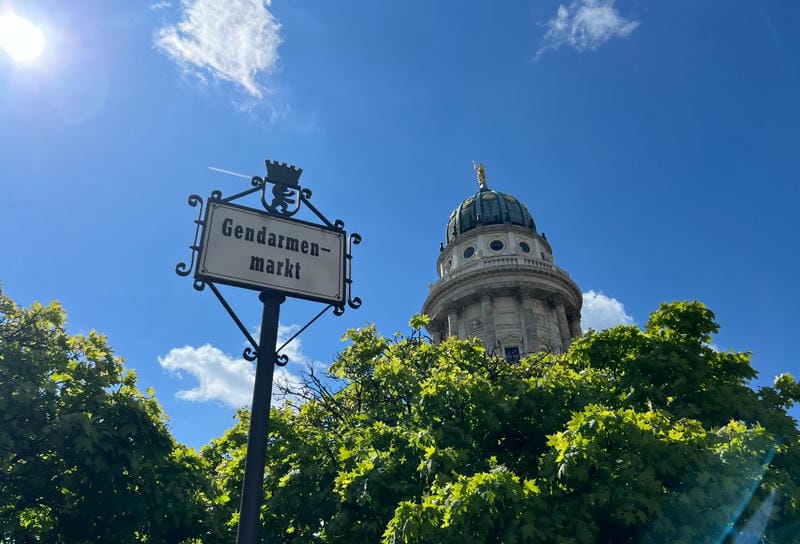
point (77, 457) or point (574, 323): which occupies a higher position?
point (574, 323)

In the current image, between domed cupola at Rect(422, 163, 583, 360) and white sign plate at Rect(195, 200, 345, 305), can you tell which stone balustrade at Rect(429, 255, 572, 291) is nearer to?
domed cupola at Rect(422, 163, 583, 360)

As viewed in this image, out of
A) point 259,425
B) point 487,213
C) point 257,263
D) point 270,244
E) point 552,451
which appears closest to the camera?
point 259,425

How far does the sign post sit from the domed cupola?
38.9 meters

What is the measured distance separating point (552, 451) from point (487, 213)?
44.5 metres

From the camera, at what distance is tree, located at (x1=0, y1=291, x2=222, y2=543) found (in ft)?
41.1

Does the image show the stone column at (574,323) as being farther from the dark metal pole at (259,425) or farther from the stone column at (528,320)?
the dark metal pole at (259,425)

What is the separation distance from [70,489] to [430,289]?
133ft

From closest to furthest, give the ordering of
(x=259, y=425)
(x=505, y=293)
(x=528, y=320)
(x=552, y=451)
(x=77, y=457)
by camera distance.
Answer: (x=259, y=425)
(x=552, y=451)
(x=77, y=457)
(x=528, y=320)
(x=505, y=293)

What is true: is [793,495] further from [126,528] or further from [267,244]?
[126,528]

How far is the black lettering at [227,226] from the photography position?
5113 mm

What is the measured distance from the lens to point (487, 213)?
5494 centimetres

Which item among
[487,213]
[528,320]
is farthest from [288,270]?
[487,213]

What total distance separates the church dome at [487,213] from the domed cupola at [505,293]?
0.14 metres

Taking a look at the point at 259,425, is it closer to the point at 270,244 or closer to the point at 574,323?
the point at 270,244
